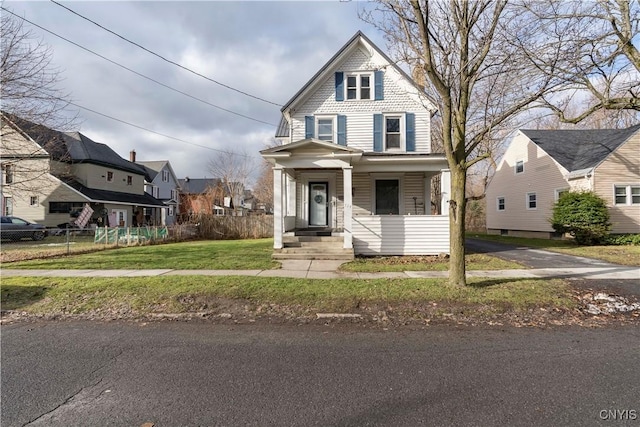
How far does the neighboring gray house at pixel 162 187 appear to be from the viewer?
39938 millimetres

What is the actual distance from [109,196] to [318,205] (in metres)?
23.1

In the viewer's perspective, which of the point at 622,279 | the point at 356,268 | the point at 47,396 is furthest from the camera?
the point at 356,268

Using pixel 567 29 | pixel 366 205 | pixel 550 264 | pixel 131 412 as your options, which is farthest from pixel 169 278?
pixel 567 29

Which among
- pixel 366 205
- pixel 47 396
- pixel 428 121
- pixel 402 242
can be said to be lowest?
pixel 47 396

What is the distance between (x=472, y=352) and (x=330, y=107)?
498 inches

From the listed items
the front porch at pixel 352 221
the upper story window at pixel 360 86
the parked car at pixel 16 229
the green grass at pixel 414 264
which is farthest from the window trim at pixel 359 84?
the parked car at pixel 16 229

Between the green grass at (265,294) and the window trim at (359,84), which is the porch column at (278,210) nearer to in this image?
the green grass at (265,294)

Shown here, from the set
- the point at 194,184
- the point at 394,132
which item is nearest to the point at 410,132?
the point at 394,132

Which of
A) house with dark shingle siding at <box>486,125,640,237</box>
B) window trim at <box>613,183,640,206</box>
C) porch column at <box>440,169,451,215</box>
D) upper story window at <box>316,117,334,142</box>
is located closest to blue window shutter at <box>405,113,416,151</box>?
porch column at <box>440,169,451,215</box>

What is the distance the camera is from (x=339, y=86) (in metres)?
14.6

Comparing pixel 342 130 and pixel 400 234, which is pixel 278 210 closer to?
pixel 400 234

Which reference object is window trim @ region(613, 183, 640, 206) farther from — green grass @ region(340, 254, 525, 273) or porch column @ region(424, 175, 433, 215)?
green grass @ region(340, 254, 525, 273)

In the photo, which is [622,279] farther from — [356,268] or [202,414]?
[202,414]

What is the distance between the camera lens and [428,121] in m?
14.6
